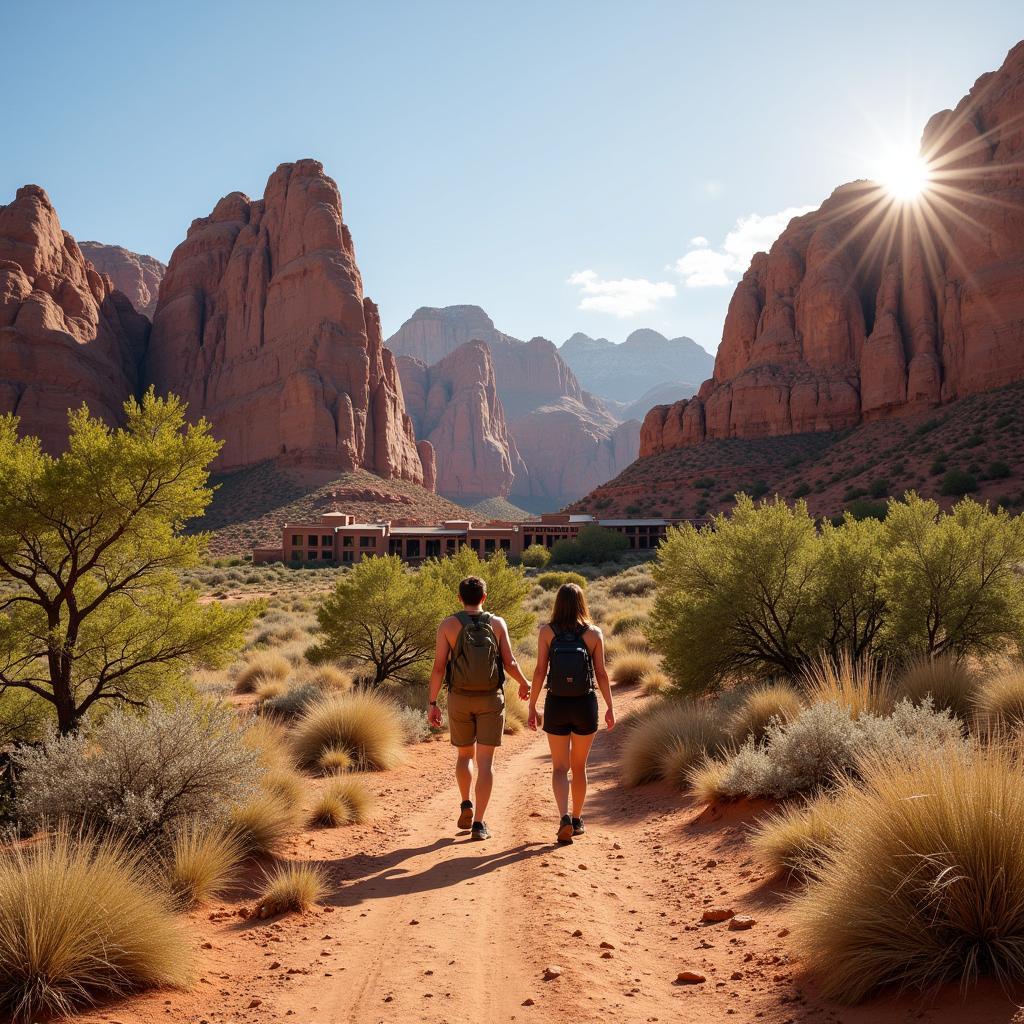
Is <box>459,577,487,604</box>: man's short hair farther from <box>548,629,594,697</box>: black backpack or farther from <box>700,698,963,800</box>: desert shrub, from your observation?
<box>700,698,963,800</box>: desert shrub

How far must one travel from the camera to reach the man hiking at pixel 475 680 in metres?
7.38

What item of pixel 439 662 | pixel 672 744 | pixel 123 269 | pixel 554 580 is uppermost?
pixel 123 269

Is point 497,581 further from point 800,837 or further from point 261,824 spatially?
point 800,837

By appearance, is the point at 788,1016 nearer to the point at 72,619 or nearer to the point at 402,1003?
the point at 402,1003

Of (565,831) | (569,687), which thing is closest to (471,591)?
(569,687)

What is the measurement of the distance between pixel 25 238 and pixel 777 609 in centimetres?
10501

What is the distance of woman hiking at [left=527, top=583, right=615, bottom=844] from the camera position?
722cm

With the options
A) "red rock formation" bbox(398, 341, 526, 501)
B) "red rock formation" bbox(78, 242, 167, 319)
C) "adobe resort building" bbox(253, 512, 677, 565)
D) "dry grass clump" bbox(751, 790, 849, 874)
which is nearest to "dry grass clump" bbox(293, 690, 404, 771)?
"dry grass clump" bbox(751, 790, 849, 874)

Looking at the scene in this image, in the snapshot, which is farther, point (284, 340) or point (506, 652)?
point (284, 340)

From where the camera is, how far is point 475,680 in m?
7.36

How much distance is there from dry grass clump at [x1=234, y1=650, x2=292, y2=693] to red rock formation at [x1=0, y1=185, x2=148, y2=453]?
2841 inches

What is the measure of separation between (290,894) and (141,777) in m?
1.90

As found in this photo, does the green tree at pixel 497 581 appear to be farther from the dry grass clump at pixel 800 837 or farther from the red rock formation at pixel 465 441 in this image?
the red rock formation at pixel 465 441

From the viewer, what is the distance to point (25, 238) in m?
89.1
